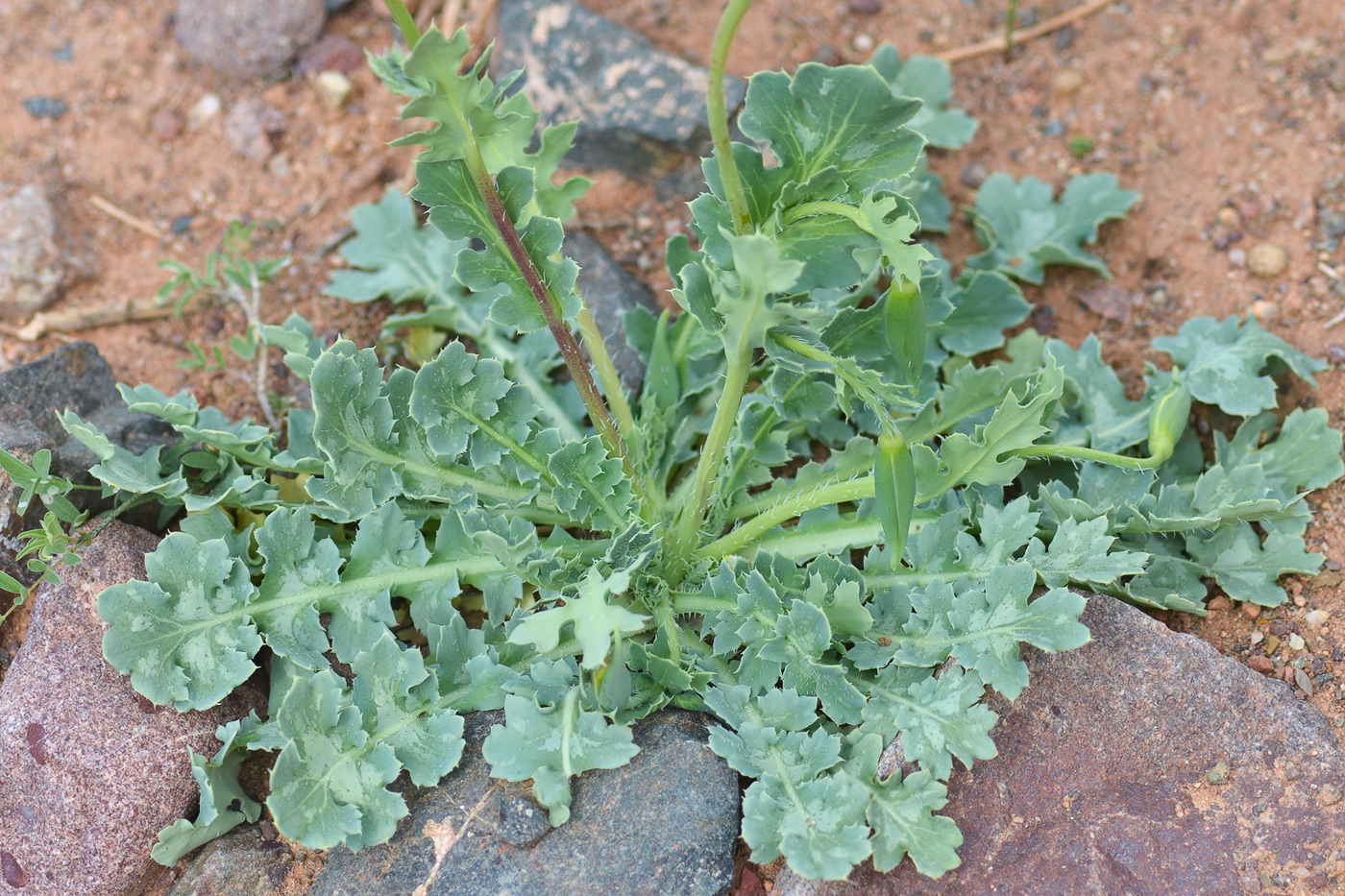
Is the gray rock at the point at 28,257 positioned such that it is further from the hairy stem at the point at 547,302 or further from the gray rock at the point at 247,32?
the hairy stem at the point at 547,302

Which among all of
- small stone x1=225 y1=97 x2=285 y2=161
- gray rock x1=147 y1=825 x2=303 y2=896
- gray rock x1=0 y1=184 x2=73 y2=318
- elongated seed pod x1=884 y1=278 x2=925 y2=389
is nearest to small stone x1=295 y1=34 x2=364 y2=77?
small stone x1=225 y1=97 x2=285 y2=161

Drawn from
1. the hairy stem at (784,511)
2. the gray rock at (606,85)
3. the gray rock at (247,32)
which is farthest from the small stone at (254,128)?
the hairy stem at (784,511)

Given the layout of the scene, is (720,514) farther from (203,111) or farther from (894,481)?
(203,111)

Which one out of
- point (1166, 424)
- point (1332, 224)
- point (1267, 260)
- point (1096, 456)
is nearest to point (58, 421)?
point (1096, 456)

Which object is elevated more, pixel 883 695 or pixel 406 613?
pixel 406 613

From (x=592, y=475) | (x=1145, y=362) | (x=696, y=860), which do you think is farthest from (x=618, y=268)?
(x=696, y=860)

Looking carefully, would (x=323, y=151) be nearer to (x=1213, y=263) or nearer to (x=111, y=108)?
(x=111, y=108)

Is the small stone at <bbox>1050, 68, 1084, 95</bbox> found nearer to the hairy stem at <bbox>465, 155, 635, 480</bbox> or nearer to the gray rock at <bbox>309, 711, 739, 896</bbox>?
the hairy stem at <bbox>465, 155, 635, 480</bbox>
